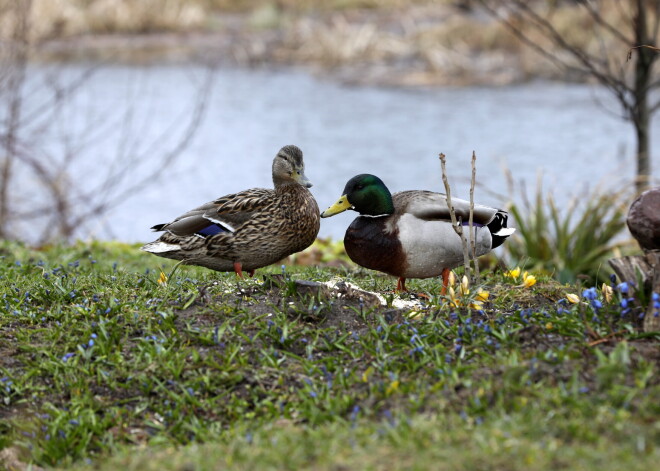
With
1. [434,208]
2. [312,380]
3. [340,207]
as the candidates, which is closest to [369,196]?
[340,207]

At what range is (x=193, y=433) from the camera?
4117 mm

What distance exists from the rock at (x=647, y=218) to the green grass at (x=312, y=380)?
0.34 metres

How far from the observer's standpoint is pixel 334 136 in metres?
15.6

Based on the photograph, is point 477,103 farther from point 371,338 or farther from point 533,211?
point 371,338

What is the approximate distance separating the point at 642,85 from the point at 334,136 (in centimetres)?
747

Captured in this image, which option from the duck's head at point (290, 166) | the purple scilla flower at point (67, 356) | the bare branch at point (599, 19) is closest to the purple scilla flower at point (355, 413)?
the purple scilla flower at point (67, 356)

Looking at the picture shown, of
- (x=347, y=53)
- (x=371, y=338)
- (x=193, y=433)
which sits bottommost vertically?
(x=193, y=433)

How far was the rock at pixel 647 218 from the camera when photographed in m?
4.70

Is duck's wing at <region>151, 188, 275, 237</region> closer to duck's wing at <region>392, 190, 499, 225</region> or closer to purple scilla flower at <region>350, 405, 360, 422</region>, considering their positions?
duck's wing at <region>392, 190, 499, 225</region>

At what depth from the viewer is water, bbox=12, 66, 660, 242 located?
494 inches

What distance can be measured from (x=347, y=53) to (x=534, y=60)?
14.0 feet

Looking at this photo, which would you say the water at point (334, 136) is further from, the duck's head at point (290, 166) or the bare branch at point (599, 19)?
the duck's head at point (290, 166)

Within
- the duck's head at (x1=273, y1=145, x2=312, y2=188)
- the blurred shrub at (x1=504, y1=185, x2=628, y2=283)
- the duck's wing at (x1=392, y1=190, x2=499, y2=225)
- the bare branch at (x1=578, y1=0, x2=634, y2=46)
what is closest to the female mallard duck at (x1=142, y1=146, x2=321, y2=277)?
the duck's head at (x1=273, y1=145, x2=312, y2=188)

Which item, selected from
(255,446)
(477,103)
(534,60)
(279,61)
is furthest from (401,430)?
(279,61)
